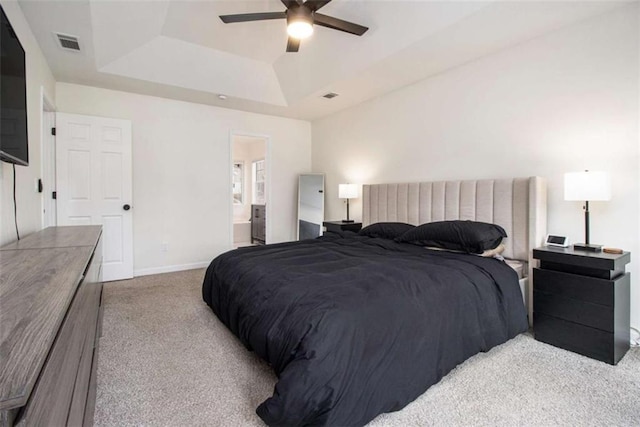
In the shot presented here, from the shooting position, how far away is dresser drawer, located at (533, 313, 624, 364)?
7.06ft

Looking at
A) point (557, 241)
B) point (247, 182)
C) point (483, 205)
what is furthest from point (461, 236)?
point (247, 182)

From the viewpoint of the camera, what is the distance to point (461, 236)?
111 inches

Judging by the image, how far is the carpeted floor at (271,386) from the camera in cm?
166

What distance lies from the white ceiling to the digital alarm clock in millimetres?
1774

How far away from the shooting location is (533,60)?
9.46 feet

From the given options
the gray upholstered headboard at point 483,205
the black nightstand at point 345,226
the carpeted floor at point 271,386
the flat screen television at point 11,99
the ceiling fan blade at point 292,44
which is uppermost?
the ceiling fan blade at point 292,44

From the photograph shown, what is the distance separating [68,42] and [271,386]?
3524 millimetres

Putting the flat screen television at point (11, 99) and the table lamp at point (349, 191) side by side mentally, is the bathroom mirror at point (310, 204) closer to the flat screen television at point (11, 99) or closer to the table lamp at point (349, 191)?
the table lamp at point (349, 191)

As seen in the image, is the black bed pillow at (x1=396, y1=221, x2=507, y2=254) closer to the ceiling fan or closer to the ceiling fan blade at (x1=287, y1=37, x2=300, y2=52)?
the ceiling fan

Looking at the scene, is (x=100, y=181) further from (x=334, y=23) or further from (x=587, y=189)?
(x=587, y=189)

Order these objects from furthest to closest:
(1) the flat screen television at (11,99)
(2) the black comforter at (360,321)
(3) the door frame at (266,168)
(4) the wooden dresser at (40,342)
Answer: (3) the door frame at (266,168)
(1) the flat screen television at (11,99)
(2) the black comforter at (360,321)
(4) the wooden dresser at (40,342)

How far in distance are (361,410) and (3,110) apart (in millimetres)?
2365

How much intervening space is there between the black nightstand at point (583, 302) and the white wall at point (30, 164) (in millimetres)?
3739

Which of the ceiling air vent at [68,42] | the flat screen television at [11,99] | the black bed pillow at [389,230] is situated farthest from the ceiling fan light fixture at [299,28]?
the black bed pillow at [389,230]
